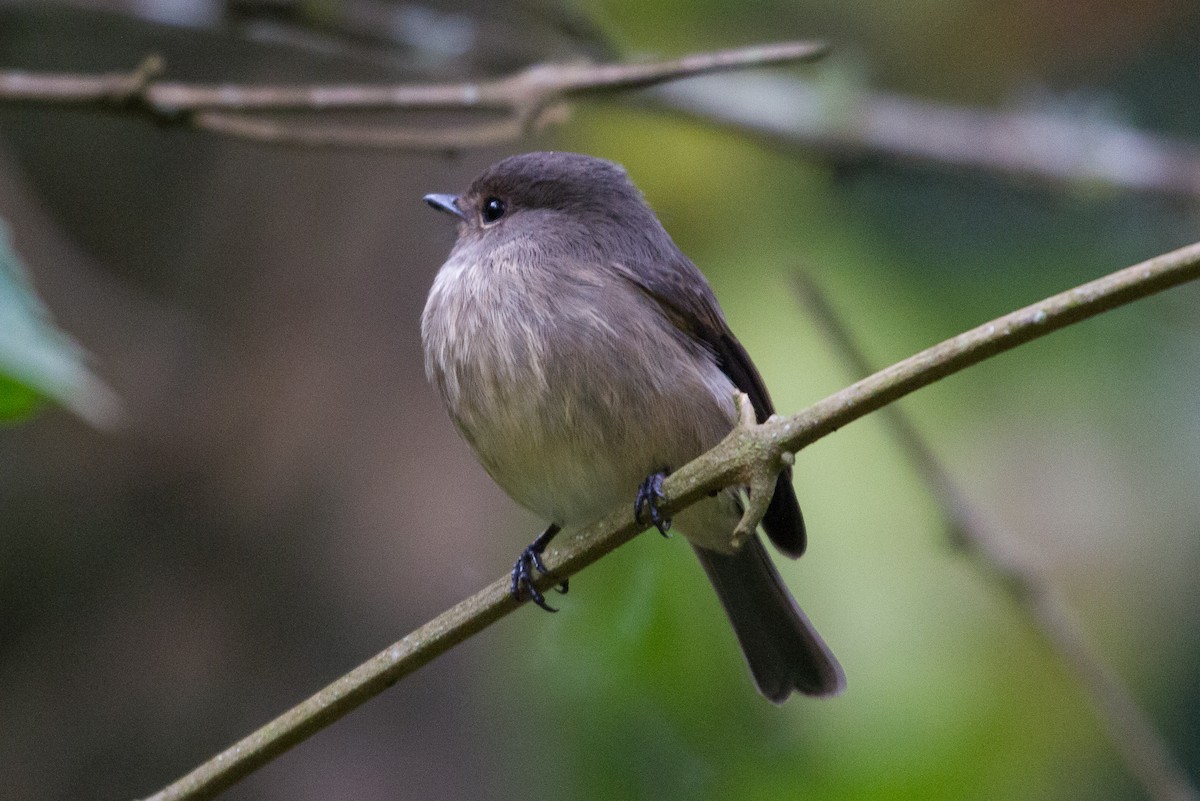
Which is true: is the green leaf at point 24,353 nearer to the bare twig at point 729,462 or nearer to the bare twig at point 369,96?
the bare twig at point 729,462

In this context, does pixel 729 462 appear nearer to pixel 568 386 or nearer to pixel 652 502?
pixel 652 502

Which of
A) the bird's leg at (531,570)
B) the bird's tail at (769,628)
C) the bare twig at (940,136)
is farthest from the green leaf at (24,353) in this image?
the bare twig at (940,136)

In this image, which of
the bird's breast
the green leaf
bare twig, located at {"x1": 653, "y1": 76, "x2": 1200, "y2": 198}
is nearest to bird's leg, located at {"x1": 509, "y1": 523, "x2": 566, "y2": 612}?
the bird's breast

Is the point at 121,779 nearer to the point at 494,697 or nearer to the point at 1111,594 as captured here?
the point at 494,697

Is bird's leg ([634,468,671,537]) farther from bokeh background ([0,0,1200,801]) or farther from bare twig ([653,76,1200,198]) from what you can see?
bare twig ([653,76,1200,198])

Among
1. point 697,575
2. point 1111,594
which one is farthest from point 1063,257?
point 697,575
